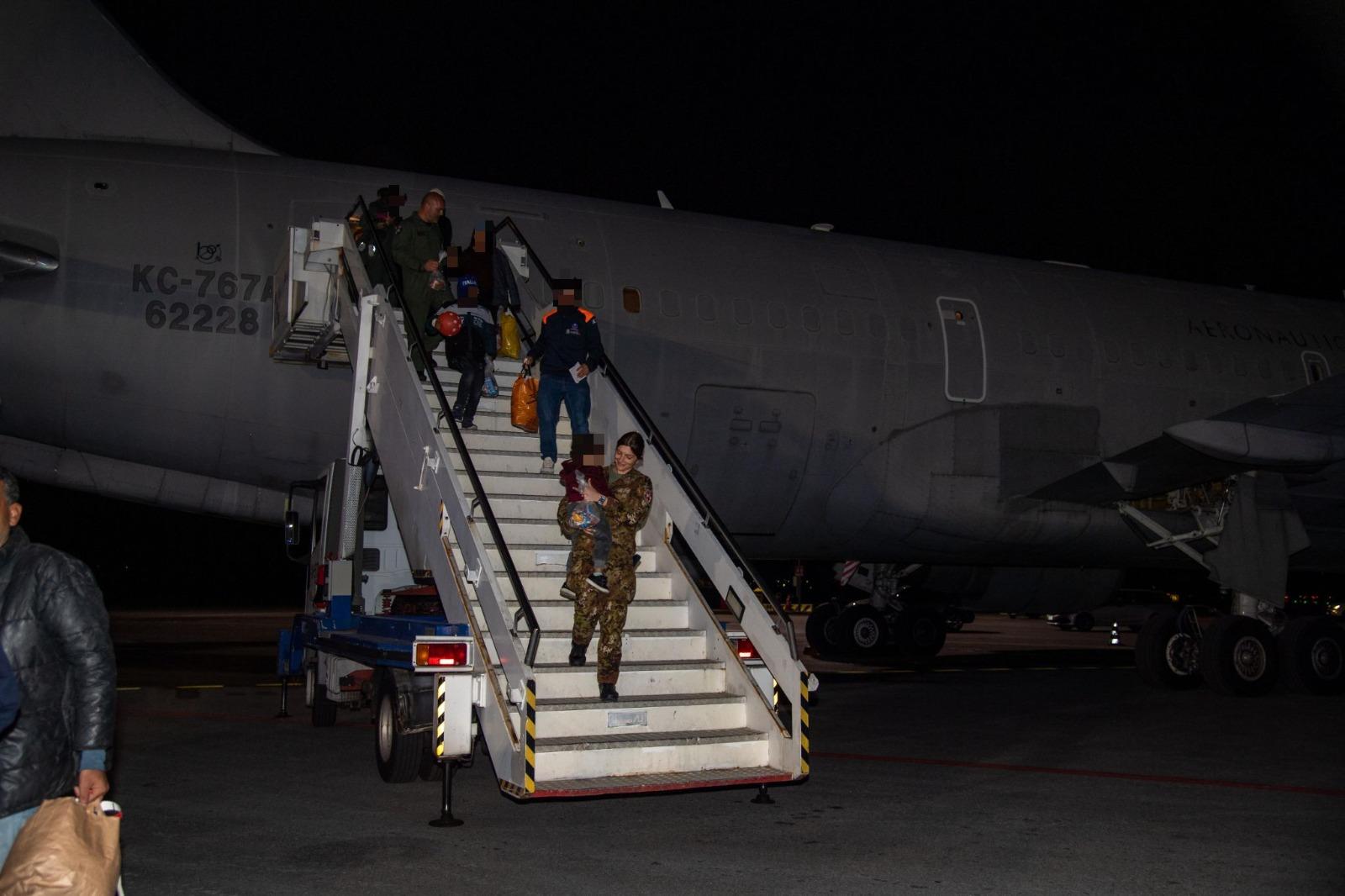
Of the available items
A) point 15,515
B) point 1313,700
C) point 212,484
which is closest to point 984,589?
point 1313,700

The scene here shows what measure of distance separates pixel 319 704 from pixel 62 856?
8852 millimetres

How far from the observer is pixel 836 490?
15.6 metres

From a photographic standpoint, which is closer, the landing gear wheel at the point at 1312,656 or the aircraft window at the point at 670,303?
the aircraft window at the point at 670,303

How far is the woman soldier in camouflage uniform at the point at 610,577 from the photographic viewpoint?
853cm

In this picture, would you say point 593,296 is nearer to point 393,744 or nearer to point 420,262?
point 420,262

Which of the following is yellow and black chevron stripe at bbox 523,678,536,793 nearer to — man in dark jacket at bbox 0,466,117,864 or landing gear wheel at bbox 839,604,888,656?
man in dark jacket at bbox 0,466,117,864

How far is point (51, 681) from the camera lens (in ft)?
15.1

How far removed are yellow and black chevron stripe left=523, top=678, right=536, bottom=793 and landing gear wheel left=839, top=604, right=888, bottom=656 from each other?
15.8 metres

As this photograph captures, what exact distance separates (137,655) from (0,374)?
11.0 meters

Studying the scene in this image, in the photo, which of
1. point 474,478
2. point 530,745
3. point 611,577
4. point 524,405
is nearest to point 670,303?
→ point 524,405

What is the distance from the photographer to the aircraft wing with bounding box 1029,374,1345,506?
14.8 meters

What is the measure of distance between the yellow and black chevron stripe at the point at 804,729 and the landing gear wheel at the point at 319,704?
5723 mm

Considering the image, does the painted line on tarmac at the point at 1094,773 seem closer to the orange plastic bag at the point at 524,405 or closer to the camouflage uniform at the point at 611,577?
the camouflage uniform at the point at 611,577

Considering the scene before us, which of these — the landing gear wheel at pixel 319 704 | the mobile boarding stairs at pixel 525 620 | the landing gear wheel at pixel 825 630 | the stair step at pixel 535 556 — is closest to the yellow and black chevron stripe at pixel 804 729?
the mobile boarding stairs at pixel 525 620
